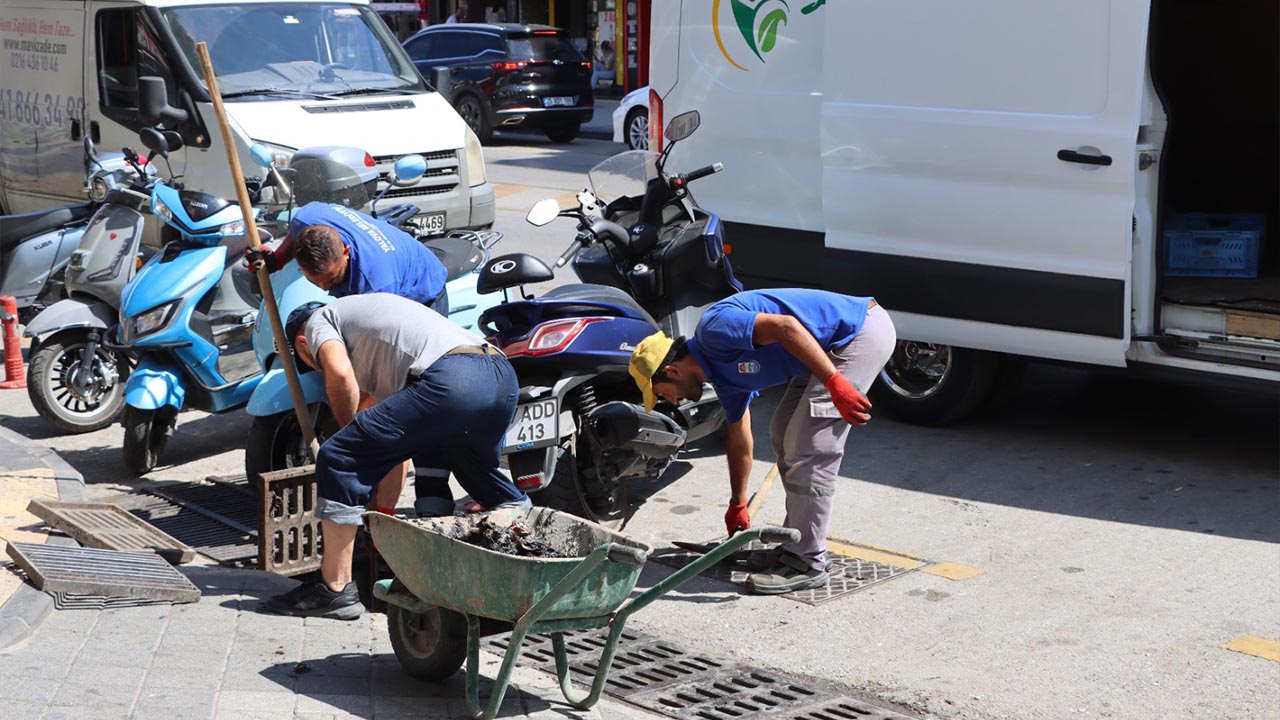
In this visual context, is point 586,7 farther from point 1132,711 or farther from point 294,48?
point 1132,711

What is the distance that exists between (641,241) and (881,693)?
300cm

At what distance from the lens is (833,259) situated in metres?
7.85

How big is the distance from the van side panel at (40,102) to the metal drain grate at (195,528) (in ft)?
20.9

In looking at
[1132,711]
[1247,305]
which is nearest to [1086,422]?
[1247,305]

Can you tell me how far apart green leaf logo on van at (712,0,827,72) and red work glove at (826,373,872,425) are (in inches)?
130

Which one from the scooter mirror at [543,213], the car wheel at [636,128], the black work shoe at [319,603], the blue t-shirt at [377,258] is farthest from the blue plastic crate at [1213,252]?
the car wheel at [636,128]

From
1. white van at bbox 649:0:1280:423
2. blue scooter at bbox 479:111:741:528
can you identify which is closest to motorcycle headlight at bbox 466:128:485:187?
white van at bbox 649:0:1280:423

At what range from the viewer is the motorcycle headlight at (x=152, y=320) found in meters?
7.04

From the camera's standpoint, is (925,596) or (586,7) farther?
(586,7)

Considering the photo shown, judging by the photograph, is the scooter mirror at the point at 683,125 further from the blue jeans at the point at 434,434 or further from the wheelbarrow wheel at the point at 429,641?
the wheelbarrow wheel at the point at 429,641

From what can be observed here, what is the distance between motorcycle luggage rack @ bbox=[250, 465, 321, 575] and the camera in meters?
5.58

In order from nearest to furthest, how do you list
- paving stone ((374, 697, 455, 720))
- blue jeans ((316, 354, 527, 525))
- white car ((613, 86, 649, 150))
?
1. paving stone ((374, 697, 455, 720))
2. blue jeans ((316, 354, 527, 525))
3. white car ((613, 86, 649, 150))

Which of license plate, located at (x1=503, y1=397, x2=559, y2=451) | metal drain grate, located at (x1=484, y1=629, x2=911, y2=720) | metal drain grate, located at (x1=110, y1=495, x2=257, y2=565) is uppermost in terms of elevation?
license plate, located at (x1=503, y1=397, x2=559, y2=451)

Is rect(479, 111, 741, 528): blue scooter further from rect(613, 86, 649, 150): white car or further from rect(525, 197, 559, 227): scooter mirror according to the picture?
rect(613, 86, 649, 150): white car
